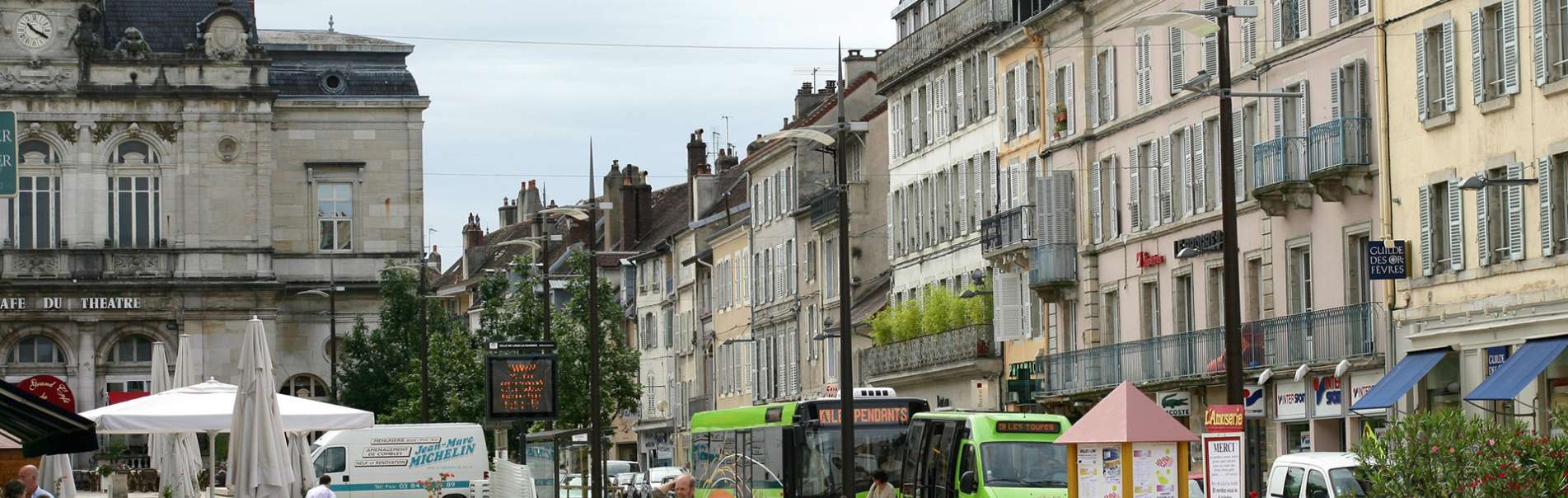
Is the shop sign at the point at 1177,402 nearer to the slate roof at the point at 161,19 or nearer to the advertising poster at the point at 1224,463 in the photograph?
the advertising poster at the point at 1224,463

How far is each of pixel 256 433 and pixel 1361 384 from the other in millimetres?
16879

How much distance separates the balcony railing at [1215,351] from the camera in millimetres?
38406

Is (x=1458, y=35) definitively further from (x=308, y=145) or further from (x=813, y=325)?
(x=308, y=145)

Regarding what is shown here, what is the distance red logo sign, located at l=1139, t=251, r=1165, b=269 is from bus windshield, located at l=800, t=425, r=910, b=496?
42.2 ft

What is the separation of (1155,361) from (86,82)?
4440cm

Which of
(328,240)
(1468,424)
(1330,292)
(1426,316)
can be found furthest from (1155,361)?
(328,240)

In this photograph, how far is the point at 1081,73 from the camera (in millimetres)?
50750

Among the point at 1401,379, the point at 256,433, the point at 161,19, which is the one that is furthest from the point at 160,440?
the point at 161,19

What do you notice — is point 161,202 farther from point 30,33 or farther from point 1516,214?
point 1516,214

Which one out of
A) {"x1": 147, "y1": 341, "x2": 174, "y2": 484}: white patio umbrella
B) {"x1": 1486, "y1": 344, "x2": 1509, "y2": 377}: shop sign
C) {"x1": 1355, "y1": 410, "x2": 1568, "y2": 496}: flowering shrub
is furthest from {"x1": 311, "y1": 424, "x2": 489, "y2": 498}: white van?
{"x1": 1355, "y1": 410, "x2": 1568, "y2": 496}: flowering shrub

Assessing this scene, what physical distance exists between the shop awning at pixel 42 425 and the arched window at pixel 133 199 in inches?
2443

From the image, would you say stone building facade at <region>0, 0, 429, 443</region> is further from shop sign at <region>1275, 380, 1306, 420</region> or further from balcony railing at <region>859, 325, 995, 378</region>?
shop sign at <region>1275, 380, 1306, 420</region>

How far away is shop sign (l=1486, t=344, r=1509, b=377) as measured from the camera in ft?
113

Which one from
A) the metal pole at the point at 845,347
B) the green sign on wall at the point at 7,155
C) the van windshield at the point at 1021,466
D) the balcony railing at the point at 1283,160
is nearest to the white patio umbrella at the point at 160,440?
the metal pole at the point at 845,347
